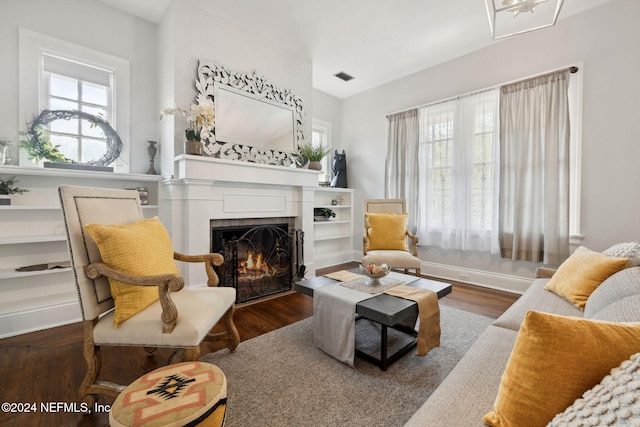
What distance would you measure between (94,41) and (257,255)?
2633 mm

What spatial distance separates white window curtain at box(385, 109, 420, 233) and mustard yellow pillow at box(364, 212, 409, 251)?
23.2 inches

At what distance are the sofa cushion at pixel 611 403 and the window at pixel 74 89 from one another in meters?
3.48

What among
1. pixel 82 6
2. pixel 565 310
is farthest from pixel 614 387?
pixel 82 6

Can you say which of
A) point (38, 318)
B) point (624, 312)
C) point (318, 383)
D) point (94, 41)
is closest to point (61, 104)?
point (94, 41)

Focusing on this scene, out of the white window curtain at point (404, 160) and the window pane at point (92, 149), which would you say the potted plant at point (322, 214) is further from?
the window pane at point (92, 149)

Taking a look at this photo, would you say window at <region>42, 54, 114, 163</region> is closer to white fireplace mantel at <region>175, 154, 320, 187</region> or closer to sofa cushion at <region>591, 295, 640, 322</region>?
white fireplace mantel at <region>175, 154, 320, 187</region>

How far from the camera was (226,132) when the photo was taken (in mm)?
2945

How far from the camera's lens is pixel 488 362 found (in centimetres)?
112

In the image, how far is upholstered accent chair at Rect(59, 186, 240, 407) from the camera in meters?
1.35

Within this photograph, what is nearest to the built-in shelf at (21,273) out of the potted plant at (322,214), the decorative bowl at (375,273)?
the decorative bowl at (375,273)

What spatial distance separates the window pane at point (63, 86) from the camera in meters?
2.49

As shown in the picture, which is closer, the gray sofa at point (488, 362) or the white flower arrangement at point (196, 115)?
the gray sofa at point (488, 362)

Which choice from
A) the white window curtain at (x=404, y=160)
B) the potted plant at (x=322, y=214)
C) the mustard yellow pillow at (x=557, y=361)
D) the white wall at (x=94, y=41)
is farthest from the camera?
the potted plant at (x=322, y=214)

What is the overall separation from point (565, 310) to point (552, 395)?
1305mm
